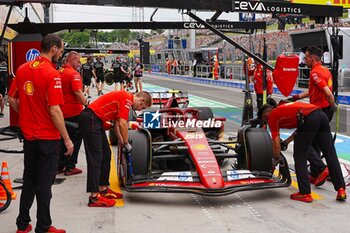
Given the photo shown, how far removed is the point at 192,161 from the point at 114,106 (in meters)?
1.23

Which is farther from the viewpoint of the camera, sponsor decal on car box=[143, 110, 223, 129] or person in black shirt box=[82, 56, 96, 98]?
person in black shirt box=[82, 56, 96, 98]

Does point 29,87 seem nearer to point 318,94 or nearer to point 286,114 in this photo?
point 286,114

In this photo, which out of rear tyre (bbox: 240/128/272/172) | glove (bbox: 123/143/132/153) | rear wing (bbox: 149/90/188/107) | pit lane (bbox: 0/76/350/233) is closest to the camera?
pit lane (bbox: 0/76/350/233)

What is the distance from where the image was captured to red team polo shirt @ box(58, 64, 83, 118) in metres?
6.91

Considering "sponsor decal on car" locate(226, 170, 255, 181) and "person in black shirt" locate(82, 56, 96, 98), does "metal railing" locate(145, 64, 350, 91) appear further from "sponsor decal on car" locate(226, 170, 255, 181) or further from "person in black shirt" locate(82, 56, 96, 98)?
"sponsor decal on car" locate(226, 170, 255, 181)

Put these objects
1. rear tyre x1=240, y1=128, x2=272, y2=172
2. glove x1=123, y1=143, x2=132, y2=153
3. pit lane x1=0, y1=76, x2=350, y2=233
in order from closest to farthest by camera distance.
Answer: pit lane x1=0, y1=76, x2=350, y2=233, glove x1=123, y1=143, x2=132, y2=153, rear tyre x1=240, y1=128, x2=272, y2=172

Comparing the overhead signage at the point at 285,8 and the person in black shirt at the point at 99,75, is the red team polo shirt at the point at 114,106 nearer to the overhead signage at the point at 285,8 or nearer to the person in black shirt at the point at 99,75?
the overhead signage at the point at 285,8

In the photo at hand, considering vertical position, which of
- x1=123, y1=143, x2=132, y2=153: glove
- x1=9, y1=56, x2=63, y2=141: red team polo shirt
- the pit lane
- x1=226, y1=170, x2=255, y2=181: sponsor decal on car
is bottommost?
the pit lane

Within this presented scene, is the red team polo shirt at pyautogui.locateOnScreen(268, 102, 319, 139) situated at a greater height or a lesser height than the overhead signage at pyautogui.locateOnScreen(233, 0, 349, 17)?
lesser

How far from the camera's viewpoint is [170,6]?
669cm

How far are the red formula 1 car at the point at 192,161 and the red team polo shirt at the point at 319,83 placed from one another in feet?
2.62

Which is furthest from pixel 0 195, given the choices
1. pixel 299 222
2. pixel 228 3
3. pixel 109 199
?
pixel 228 3

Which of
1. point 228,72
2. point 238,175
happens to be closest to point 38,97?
point 238,175

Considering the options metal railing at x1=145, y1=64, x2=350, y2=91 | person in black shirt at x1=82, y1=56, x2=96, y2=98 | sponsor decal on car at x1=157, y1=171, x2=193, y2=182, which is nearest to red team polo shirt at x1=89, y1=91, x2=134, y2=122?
sponsor decal on car at x1=157, y1=171, x2=193, y2=182
